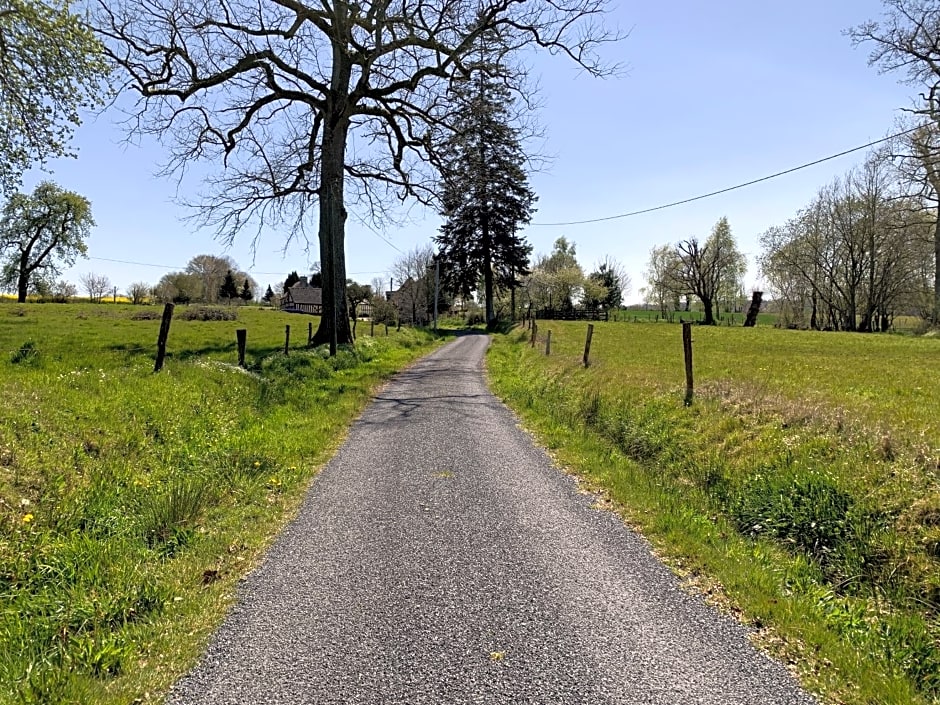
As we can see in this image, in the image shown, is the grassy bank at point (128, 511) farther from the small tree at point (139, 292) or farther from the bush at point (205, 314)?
the small tree at point (139, 292)

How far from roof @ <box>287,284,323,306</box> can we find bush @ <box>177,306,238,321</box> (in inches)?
1853

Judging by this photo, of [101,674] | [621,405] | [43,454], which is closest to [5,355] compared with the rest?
[43,454]

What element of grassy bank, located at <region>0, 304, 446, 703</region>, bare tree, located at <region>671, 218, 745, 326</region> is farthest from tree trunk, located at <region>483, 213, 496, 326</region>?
grassy bank, located at <region>0, 304, 446, 703</region>

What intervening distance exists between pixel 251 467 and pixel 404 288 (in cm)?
6304

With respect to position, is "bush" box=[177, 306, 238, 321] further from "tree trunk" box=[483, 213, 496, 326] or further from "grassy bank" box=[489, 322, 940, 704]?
"grassy bank" box=[489, 322, 940, 704]

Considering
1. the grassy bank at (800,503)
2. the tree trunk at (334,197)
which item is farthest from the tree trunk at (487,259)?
the grassy bank at (800,503)

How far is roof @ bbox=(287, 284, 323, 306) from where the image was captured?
8850 centimetres

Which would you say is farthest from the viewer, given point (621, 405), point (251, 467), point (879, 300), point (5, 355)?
point (879, 300)

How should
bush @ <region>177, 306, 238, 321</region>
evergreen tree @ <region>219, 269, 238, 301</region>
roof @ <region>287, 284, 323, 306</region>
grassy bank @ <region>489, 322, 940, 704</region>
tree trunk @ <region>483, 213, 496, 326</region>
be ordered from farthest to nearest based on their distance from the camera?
evergreen tree @ <region>219, 269, 238, 301</region>, roof @ <region>287, 284, 323, 306</region>, tree trunk @ <region>483, 213, 496, 326</region>, bush @ <region>177, 306, 238, 321</region>, grassy bank @ <region>489, 322, 940, 704</region>

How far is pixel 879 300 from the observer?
44.9m

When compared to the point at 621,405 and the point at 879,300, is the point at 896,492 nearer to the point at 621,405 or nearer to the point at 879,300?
the point at 621,405

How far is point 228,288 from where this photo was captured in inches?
3661

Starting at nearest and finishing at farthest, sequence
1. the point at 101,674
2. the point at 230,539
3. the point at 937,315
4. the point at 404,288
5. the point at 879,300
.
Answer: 1. the point at 101,674
2. the point at 230,539
3. the point at 937,315
4. the point at 879,300
5. the point at 404,288

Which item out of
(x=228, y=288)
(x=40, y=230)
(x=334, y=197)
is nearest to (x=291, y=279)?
(x=228, y=288)
